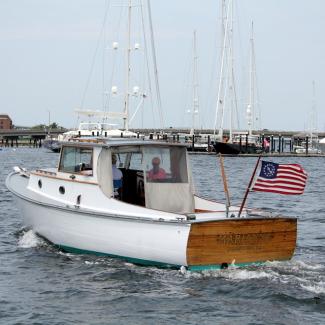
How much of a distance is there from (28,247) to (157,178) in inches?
158

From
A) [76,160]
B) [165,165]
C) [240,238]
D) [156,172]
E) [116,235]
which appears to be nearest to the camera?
[240,238]

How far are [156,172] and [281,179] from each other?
327 cm

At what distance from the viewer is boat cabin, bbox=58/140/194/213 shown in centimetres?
1828

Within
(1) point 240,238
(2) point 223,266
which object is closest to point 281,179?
(1) point 240,238

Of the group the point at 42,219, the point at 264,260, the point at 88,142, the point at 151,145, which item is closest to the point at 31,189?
the point at 42,219

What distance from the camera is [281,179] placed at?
637 inches

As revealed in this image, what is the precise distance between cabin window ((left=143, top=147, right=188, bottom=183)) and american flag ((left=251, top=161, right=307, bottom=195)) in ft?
9.09

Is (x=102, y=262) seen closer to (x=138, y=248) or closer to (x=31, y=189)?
(x=138, y=248)

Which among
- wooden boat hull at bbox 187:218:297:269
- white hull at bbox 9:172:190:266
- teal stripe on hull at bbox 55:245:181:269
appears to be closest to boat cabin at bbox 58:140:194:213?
white hull at bbox 9:172:190:266

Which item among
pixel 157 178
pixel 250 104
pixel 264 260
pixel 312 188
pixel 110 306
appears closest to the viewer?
pixel 110 306

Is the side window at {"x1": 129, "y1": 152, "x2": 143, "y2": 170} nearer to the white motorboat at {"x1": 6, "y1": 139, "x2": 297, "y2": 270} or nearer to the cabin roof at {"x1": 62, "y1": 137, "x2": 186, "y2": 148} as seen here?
the white motorboat at {"x1": 6, "y1": 139, "x2": 297, "y2": 270}

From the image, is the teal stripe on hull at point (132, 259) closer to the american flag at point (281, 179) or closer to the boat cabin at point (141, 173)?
the boat cabin at point (141, 173)

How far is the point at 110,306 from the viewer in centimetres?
1449

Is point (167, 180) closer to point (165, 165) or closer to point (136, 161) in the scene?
point (165, 165)
